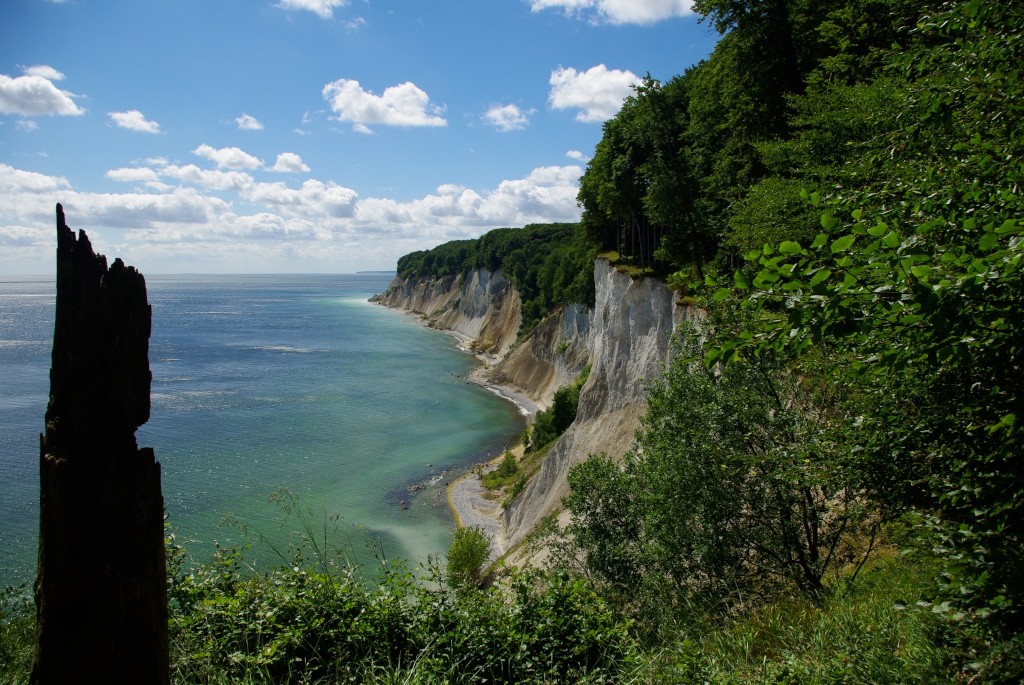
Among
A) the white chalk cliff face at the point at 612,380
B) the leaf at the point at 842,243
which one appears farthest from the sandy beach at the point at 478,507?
the leaf at the point at 842,243

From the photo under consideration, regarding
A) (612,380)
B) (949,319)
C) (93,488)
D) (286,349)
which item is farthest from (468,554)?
(286,349)

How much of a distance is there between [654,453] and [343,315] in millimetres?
148206

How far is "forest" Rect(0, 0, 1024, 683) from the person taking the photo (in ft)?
12.5

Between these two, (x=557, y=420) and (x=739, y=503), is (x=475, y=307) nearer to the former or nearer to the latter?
(x=557, y=420)

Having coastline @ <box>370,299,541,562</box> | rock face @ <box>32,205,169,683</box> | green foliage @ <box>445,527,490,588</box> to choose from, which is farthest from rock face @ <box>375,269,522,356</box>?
rock face @ <box>32,205,169,683</box>

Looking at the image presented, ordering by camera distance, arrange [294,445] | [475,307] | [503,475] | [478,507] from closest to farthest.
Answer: [478,507]
[503,475]
[294,445]
[475,307]

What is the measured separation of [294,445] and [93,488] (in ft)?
123

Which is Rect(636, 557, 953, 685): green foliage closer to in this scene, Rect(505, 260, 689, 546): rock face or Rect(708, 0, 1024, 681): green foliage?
Rect(708, 0, 1024, 681): green foliage

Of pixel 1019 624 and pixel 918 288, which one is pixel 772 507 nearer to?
pixel 1019 624

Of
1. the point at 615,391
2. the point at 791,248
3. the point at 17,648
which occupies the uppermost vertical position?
the point at 791,248

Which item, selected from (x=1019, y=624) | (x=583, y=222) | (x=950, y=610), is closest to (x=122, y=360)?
(x=950, y=610)

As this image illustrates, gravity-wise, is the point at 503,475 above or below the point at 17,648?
below

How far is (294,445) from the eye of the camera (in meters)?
40.3

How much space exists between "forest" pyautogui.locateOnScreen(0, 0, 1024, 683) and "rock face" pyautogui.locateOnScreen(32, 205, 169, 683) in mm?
1413
